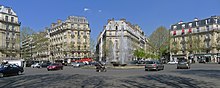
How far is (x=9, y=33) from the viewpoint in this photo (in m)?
91.1

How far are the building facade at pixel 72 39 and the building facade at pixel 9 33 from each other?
67.1 ft

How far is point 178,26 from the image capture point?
360ft

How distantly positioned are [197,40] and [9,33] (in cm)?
6557

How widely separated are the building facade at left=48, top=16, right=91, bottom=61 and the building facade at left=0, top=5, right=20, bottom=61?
20456 mm

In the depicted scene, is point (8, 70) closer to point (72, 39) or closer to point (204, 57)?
point (72, 39)

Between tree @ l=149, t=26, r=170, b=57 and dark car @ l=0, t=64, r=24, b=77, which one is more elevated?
tree @ l=149, t=26, r=170, b=57

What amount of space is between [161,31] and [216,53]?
25.2 meters

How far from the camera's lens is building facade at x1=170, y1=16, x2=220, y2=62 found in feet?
301

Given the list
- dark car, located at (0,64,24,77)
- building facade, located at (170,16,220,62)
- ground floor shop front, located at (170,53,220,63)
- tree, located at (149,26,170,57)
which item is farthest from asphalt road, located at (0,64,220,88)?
ground floor shop front, located at (170,53,220,63)

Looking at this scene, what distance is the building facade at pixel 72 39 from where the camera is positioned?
107m

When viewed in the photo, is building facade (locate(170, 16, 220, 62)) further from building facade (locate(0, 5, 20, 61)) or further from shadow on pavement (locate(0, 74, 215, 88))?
shadow on pavement (locate(0, 74, 215, 88))

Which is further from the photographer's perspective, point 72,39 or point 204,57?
point 72,39

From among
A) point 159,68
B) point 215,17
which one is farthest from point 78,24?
point 159,68

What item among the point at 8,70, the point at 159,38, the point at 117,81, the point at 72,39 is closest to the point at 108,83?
the point at 117,81
